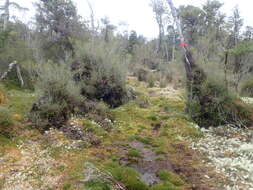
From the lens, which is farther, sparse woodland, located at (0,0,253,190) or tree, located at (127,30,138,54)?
tree, located at (127,30,138,54)

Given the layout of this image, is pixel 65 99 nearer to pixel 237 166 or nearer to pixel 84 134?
pixel 84 134

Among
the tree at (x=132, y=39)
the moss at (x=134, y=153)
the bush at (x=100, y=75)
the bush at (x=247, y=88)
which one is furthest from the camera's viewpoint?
the tree at (x=132, y=39)

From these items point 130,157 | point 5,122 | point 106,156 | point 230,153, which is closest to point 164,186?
point 130,157

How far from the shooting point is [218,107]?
9727 millimetres

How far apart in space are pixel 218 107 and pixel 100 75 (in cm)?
593

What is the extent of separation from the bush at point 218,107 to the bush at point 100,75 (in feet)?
14.6

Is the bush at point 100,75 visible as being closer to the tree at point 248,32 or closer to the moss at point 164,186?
the moss at point 164,186

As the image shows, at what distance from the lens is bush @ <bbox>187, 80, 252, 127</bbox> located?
31.9 ft

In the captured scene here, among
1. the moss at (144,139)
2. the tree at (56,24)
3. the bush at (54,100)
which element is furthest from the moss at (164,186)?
the tree at (56,24)

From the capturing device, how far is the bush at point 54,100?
29.5 ft

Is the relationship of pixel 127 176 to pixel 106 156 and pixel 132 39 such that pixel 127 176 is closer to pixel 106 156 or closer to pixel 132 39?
pixel 106 156

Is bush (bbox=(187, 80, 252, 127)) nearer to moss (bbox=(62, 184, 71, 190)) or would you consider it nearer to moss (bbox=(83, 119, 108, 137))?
moss (bbox=(83, 119, 108, 137))

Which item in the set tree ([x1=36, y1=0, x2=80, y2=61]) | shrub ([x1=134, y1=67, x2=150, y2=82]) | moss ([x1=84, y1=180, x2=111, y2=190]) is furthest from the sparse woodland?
A: shrub ([x1=134, y1=67, x2=150, y2=82])

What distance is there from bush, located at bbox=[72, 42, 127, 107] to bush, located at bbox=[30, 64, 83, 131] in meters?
2.42
